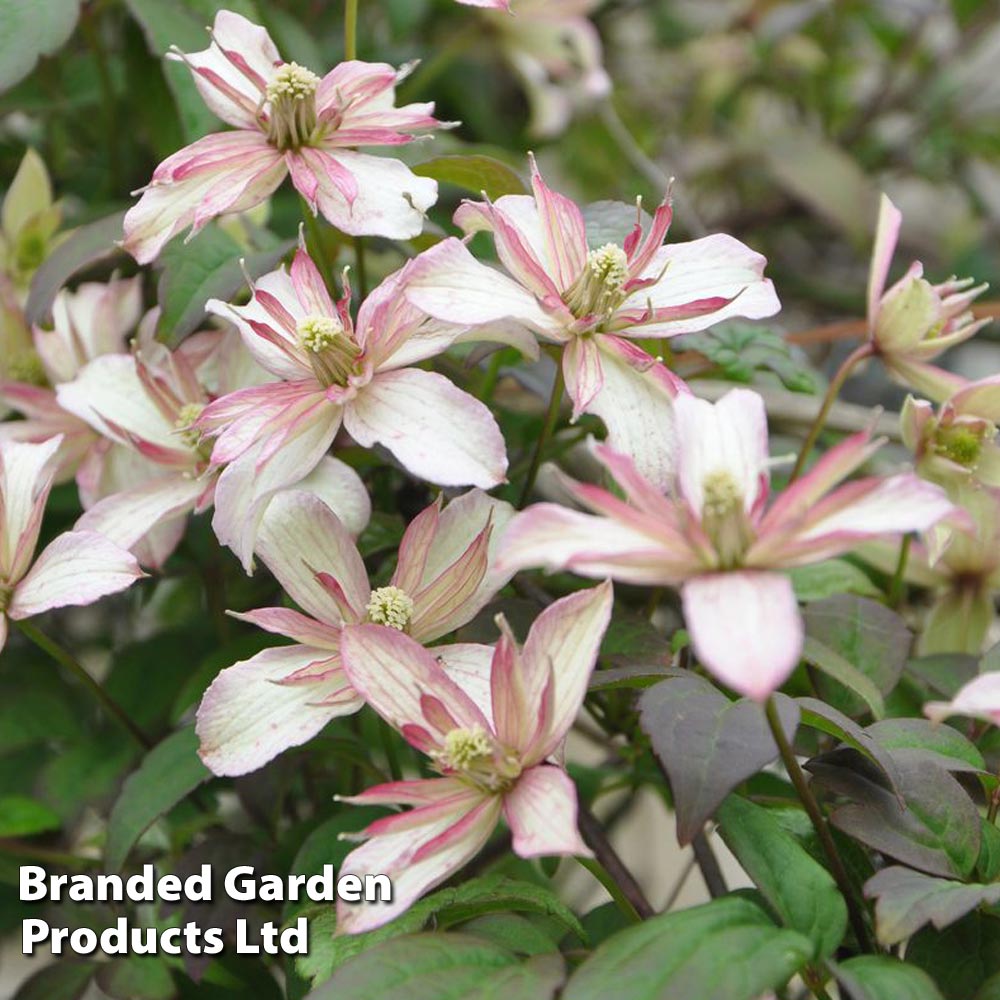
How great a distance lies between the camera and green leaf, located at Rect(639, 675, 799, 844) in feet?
1.33

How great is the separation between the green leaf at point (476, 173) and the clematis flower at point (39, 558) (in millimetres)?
187

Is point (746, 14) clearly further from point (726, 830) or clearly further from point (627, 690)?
point (726, 830)

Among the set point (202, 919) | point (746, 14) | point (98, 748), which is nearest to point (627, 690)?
point (202, 919)

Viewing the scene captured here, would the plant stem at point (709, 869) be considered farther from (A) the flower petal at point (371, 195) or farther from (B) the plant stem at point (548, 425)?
(A) the flower petal at point (371, 195)

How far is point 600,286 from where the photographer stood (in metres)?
0.49

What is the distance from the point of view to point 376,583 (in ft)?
1.83

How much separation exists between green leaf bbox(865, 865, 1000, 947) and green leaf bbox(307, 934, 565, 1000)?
100 mm

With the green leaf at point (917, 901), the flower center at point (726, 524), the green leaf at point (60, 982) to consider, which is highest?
the flower center at point (726, 524)

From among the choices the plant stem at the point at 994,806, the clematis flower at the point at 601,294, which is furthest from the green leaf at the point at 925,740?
the clematis flower at the point at 601,294

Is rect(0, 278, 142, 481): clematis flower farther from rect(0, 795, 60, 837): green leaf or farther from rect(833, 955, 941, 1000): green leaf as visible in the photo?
rect(833, 955, 941, 1000): green leaf

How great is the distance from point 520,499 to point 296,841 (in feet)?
0.63

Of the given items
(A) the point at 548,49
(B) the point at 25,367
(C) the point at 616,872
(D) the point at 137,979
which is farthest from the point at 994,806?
(A) the point at 548,49

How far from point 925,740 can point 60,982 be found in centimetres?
39

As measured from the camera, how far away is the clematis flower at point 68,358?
0.62 metres
